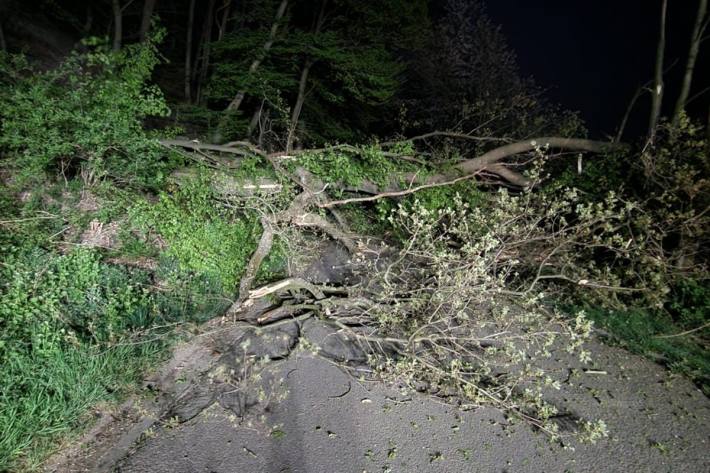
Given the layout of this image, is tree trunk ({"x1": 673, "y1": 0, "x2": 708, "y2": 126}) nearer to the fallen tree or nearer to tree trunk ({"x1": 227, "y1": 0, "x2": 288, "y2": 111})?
the fallen tree

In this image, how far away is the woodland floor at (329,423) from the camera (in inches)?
117

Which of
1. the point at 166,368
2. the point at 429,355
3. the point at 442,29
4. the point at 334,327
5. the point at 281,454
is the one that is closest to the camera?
the point at 281,454

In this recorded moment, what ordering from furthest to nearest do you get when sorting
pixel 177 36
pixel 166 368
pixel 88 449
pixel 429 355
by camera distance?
pixel 177 36, pixel 429 355, pixel 166 368, pixel 88 449

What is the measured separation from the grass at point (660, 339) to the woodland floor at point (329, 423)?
57cm

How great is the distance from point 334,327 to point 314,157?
9.05 feet

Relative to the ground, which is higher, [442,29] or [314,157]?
[442,29]

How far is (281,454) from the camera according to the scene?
3.05 m

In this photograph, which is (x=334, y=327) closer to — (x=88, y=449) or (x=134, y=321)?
(x=134, y=321)

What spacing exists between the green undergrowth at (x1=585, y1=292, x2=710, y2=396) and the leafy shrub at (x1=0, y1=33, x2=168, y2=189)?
763 cm

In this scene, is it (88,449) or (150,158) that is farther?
(150,158)

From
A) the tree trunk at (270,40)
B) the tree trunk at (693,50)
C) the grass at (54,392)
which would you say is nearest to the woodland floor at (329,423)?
the grass at (54,392)

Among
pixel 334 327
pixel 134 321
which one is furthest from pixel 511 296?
pixel 134 321

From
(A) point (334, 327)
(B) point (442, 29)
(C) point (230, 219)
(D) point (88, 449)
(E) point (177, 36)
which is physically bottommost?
(A) point (334, 327)

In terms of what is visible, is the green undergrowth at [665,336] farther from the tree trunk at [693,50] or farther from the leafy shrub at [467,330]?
the tree trunk at [693,50]
